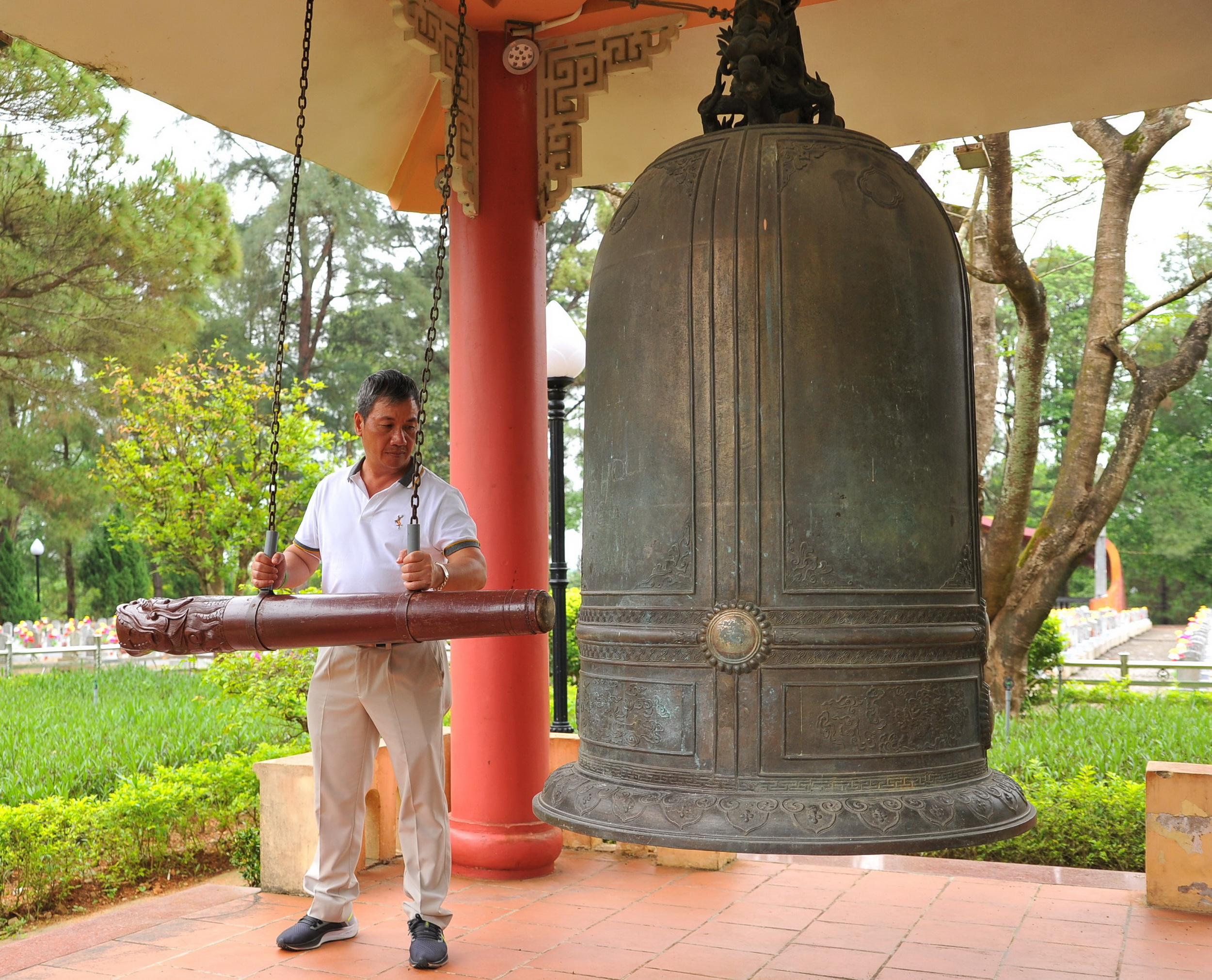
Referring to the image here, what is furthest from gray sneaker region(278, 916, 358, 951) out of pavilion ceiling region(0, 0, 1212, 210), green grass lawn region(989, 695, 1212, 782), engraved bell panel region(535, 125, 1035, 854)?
green grass lawn region(989, 695, 1212, 782)

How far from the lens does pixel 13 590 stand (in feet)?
78.6

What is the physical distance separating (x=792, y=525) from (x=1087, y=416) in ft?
22.4

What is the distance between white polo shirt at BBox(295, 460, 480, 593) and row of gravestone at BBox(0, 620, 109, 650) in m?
14.1

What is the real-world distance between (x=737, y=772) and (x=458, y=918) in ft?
7.67

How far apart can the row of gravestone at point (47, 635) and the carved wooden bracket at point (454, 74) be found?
13650mm

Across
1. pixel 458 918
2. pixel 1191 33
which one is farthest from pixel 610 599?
pixel 1191 33

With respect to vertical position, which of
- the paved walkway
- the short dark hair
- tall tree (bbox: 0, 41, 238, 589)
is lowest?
the paved walkway

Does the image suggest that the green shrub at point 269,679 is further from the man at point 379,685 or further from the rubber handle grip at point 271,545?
the rubber handle grip at point 271,545

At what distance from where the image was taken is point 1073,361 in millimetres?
27328

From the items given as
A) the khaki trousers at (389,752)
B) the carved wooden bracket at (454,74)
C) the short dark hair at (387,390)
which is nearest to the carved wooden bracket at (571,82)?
the carved wooden bracket at (454,74)

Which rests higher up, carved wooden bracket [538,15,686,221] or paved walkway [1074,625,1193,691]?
carved wooden bracket [538,15,686,221]

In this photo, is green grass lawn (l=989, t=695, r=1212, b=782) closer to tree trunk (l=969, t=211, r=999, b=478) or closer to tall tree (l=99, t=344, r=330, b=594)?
tree trunk (l=969, t=211, r=999, b=478)

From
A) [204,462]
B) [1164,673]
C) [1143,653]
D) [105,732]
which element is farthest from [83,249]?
[1143,653]

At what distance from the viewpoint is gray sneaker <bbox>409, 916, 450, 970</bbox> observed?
366 cm
